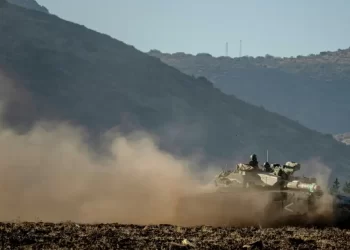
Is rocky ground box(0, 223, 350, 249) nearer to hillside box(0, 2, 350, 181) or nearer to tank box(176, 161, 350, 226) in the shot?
tank box(176, 161, 350, 226)

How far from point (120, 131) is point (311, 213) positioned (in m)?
101

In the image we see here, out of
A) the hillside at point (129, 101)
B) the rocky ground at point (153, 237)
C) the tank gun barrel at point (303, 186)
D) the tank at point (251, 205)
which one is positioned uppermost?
the hillside at point (129, 101)

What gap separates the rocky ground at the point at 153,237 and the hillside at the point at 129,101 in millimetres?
95744

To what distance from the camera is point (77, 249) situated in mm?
18672

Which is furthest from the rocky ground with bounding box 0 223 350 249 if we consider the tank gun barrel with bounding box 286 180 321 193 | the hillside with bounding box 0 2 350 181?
the hillside with bounding box 0 2 350 181

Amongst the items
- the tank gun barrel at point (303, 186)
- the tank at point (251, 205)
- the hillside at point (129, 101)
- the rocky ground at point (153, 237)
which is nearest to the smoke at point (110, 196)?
the tank at point (251, 205)

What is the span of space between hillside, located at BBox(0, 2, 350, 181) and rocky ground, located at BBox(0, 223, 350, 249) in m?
95.7

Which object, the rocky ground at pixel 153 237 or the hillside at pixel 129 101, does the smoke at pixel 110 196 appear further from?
the hillside at pixel 129 101

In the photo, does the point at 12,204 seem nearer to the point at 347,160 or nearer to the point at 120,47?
the point at 347,160

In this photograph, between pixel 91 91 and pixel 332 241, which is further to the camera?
pixel 91 91

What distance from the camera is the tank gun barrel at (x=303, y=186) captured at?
3042 centimetres

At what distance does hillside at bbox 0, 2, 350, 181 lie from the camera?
133m

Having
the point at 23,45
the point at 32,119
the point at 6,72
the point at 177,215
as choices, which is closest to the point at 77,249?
the point at 177,215

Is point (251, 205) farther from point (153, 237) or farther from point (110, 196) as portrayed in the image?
point (153, 237)
